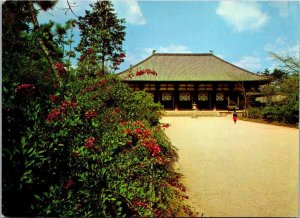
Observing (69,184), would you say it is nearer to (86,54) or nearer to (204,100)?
(86,54)

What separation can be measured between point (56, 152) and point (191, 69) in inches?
824

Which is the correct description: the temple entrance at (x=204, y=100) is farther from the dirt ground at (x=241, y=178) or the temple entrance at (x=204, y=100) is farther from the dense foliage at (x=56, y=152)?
Answer: the dense foliage at (x=56, y=152)

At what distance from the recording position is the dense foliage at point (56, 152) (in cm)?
228

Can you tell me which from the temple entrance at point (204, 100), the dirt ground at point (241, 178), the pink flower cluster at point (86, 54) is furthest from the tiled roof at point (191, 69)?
the pink flower cluster at point (86, 54)

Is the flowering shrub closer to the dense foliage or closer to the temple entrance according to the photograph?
the dense foliage

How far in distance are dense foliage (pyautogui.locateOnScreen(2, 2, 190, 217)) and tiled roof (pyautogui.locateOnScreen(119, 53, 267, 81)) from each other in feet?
55.2

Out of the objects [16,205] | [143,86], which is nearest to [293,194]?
[16,205]

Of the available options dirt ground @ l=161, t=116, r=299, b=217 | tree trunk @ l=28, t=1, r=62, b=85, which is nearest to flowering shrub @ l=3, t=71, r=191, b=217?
tree trunk @ l=28, t=1, r=62, b=85

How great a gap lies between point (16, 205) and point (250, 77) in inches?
859

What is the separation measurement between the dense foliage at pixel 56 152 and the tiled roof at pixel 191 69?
55.2 feet

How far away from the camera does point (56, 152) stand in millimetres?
2510

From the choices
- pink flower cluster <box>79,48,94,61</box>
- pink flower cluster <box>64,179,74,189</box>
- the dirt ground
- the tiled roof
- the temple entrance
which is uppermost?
the tiled roof

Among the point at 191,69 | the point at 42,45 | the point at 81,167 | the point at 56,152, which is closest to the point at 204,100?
the point at 191,69

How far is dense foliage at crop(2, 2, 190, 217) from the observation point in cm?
228
